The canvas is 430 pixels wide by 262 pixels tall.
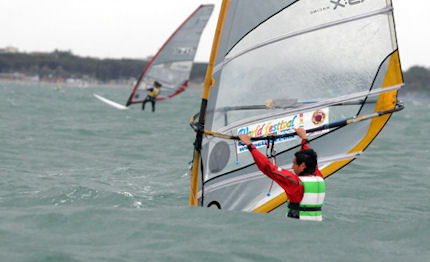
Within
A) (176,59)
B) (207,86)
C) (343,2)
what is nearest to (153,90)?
(176,59)

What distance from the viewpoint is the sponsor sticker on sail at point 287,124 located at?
542 centimetres

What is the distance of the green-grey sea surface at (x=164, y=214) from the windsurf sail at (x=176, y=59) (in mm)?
10846

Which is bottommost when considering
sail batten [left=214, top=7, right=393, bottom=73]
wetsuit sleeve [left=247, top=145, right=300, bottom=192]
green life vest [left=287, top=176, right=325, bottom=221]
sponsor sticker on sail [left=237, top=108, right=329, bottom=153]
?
green life vest [left=287, top=176, right=325, bottom=221]

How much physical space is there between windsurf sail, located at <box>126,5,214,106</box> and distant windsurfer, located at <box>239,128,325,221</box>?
2055 centimetres

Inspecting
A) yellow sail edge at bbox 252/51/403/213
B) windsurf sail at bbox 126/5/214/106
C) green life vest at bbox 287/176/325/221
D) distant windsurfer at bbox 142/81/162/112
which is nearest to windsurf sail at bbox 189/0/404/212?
yellow sail edge at bbox 252/51/403/213

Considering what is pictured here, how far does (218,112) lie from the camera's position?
5559 millimetres

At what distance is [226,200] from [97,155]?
7630 mm

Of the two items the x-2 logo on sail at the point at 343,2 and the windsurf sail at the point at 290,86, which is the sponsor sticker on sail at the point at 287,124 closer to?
the windsurf sail at the point at 290,86

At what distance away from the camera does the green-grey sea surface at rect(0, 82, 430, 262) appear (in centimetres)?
458

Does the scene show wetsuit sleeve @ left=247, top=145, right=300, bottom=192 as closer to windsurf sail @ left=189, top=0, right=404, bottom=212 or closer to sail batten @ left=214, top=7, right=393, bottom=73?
windsurf sail @ left=189, top=0, right=404, bottom=212

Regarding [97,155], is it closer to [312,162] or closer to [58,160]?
[58,160]

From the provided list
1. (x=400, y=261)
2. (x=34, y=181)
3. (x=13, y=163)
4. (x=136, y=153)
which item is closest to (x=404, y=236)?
(x=400, y=261)

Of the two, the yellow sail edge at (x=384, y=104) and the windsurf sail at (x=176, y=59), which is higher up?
the windsurf sail at (x=176, y=59)

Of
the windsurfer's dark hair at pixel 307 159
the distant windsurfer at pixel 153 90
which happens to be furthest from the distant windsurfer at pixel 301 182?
the distant windsurfer at pixel 153 90
